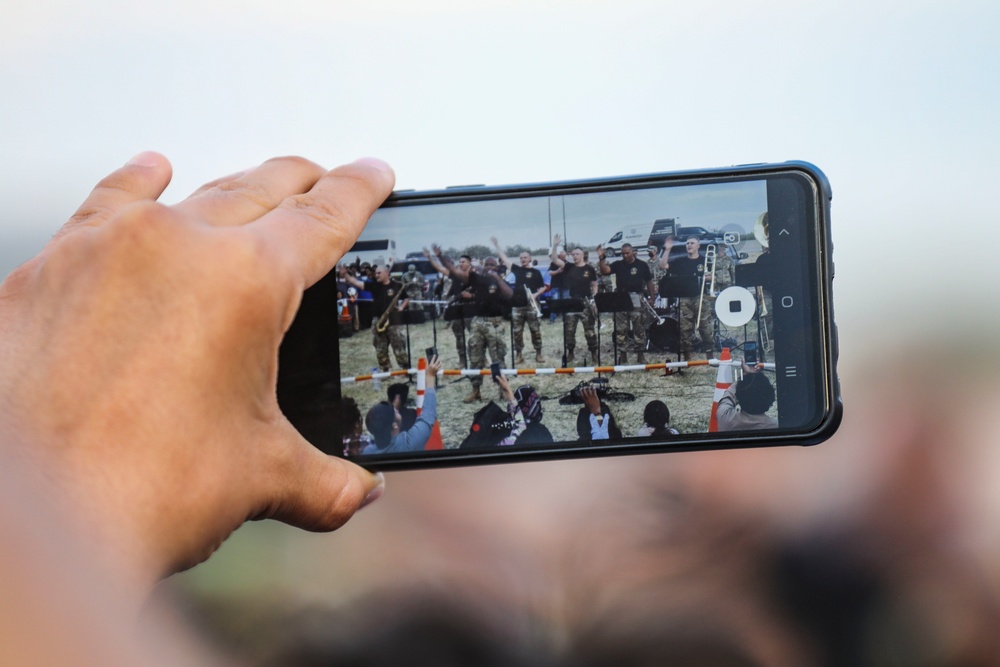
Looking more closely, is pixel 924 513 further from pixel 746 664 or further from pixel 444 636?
pixel 444 636

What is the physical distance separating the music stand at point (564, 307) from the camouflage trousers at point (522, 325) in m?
0.04

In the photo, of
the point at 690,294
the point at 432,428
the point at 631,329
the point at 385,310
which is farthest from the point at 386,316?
the point at 690,294

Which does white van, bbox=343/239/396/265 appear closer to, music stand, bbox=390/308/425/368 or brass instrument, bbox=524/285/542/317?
music stand, bbox=390/308/425/368

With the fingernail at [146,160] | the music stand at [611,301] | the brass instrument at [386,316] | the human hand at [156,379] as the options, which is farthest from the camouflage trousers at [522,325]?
the fingernail at [146,160]

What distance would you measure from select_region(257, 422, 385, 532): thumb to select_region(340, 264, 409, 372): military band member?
0.26m

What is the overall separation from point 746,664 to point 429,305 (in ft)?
4.65

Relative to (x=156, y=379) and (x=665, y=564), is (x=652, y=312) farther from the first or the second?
(x=665, y=564)

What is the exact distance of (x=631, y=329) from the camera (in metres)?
1.45

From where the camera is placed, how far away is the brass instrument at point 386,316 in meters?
1.44

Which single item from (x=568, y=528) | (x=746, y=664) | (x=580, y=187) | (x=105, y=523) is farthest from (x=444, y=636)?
(x=105, y=523)

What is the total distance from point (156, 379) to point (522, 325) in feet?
2.43

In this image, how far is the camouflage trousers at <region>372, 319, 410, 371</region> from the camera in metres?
1.44

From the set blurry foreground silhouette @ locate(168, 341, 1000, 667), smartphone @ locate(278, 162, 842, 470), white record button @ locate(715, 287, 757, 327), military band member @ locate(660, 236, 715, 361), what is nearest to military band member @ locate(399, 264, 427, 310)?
smartphone @ locate(278, 162, 842, 470)

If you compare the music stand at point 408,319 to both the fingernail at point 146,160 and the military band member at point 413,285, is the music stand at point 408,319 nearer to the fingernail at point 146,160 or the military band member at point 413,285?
the military band member at point 413,285
